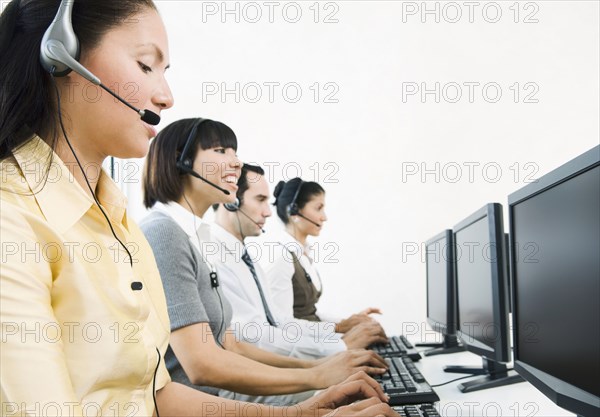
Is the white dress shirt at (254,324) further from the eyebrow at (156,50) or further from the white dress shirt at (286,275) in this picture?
the eyebrow at (156,50)

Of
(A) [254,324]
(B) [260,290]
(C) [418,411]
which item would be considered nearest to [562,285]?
(C) [418,411]

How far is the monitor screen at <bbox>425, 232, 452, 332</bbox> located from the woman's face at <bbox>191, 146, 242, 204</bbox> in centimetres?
71

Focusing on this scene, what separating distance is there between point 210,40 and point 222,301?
227 cm

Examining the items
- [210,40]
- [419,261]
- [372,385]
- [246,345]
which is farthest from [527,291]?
[210,40]

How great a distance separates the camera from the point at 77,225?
79cm

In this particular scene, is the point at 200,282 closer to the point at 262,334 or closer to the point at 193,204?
the point at 193,204

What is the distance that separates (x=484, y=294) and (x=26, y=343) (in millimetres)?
1071

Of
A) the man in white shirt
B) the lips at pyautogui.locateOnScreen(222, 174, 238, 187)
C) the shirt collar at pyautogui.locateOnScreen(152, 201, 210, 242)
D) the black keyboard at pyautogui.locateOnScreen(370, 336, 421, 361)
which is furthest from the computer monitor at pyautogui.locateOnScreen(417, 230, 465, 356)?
the shirt collar at pyautogui.locateOnScreen(152, 201, 210, 242)

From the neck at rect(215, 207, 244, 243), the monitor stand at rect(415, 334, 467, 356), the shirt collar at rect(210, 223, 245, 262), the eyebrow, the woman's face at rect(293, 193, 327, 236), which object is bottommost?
the monitor stand at rect(415, 334, 467, 356)

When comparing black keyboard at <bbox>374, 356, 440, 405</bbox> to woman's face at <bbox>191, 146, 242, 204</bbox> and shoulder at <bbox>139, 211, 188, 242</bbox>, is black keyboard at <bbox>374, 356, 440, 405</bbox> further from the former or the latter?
woman's face at <bbox>191, 146, 242, 204</bbox>

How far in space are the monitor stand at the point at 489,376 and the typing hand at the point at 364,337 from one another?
14.5 inches

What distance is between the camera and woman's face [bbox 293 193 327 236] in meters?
3.20

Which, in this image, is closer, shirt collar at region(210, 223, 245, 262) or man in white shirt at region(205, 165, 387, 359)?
man in white shirt at region(205, 165, 387, 359)

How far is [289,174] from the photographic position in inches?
137
